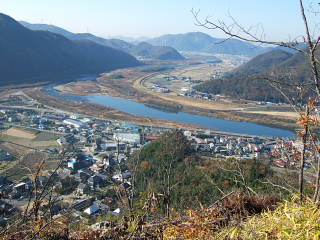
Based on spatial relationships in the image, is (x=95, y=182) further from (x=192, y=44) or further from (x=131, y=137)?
(x=192, y=44)

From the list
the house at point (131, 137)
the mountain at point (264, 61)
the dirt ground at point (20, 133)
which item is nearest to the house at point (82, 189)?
the house at point (131, 137)

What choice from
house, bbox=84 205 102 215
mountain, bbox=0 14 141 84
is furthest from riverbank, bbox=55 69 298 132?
house, bbox=84 205 102 215

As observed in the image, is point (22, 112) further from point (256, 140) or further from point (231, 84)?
point (231, 84)

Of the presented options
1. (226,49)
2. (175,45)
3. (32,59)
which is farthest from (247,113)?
→ (175,45)

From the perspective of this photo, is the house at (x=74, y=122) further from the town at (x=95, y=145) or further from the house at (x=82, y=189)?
the house at (x=82, y=189)

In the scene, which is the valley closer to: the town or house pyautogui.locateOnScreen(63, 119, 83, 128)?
the town

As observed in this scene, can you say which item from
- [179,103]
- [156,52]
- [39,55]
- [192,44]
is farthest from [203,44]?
[179,103]
